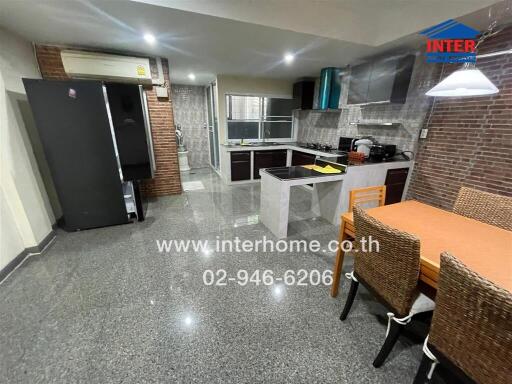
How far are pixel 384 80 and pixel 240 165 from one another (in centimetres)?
303

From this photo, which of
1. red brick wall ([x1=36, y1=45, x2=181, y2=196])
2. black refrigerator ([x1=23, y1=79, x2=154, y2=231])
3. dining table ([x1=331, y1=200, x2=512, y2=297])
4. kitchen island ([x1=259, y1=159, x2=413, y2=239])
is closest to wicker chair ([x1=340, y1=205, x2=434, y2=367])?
dining table ([x1=331, y1=200, x2=512, y2=297])

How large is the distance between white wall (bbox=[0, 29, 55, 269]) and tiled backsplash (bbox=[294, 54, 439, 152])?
4.75m

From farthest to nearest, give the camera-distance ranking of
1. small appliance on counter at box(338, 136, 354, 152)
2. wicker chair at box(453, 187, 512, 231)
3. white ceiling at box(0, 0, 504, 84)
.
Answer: small appliance on counter at box(338, 136, 354, 152)
white ceiling at box(0, 0, 504, 84)
wicker chair at box(453, 187, 512, 231)

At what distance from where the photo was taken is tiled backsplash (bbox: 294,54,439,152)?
9.74ft

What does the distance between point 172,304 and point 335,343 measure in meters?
1.28

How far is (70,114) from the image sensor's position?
2422mm

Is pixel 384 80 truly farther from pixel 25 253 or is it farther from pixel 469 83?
pixel 25 253

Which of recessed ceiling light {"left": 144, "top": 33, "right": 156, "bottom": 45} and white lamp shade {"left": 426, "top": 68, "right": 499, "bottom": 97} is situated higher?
recessed ceiling light {"left": 144, "top": 33, "right": 156, "bottom": 45}

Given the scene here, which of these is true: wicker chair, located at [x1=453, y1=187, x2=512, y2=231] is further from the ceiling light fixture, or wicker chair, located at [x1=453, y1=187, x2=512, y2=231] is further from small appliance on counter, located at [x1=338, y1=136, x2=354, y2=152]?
small appliance on counter, located at [x1=338, y1=136, x2=354, y2=152]

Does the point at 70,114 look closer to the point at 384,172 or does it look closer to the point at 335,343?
the point at 335,343

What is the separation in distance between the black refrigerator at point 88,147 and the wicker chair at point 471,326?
3228 millimetres

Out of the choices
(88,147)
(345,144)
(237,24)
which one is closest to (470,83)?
(237,24)

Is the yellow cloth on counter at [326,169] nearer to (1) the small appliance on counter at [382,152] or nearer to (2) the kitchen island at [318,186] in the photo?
(2) the kitchen island at [318,186]

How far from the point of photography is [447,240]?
126cm
